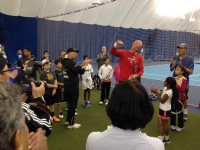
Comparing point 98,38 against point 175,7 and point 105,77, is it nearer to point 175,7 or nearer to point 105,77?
point 175,7

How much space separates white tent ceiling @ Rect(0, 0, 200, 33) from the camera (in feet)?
47.8

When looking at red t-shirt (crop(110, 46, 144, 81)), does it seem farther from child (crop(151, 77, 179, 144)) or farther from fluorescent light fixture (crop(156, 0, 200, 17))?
fluorescent light fixture (crop(156, 0, 200, 17))

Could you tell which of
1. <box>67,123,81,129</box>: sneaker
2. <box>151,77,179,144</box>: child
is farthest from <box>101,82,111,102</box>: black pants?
<box>151,77,179,144</box>: child

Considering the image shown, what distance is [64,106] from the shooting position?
7.58 m

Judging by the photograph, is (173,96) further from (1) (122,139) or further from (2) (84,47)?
(2) (84,47)

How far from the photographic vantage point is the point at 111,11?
17.6 m

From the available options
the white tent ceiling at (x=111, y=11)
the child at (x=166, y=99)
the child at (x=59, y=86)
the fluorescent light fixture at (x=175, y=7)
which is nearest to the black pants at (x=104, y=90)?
the child at (x=59, y=86)

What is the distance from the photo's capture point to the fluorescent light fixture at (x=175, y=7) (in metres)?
19.7

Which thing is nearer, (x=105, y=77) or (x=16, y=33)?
(x=105, y=77)

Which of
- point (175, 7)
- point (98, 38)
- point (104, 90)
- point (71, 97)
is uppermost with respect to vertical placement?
point (175, 7)

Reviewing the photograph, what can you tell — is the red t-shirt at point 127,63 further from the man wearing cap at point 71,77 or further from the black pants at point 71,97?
the black pants at point 71,97

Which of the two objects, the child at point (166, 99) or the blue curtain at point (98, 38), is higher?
the blue curtain at point (98, 38)

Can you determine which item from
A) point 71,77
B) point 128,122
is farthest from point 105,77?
point 128,122

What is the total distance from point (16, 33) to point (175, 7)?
1308 centimetres
